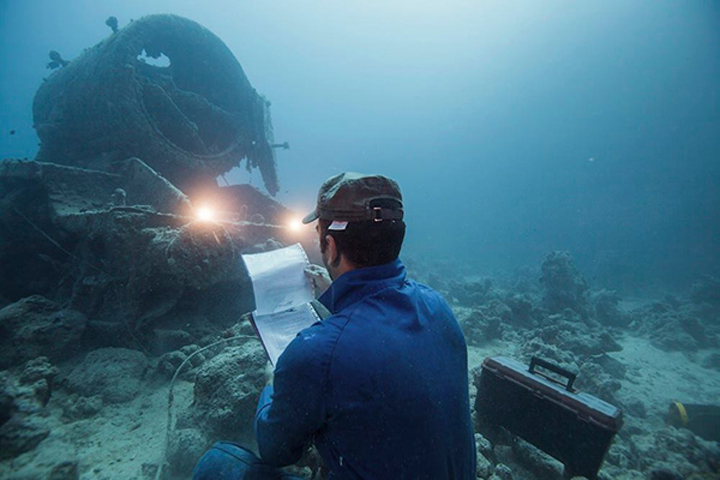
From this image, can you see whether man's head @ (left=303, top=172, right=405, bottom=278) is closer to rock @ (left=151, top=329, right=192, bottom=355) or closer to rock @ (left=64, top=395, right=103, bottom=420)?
rock @ (left=64, top=395, right=103, bottom=420)

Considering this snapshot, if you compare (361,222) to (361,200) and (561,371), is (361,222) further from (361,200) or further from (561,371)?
→ (561,371)

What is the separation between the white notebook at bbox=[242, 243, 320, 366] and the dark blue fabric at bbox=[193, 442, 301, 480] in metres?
0.61

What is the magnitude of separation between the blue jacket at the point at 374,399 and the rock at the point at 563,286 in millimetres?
12268

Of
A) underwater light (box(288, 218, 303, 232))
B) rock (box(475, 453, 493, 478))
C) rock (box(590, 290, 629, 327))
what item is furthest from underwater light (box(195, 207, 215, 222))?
rock (box(590, 290, 629, 327))

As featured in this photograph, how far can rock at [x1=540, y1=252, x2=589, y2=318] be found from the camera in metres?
10.7

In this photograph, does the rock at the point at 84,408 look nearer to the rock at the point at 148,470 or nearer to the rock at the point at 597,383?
the rock at the point at 148,470

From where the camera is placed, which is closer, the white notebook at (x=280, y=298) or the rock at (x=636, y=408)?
the white notebook at (x=280, y=298)

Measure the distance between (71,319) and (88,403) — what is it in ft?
5.36

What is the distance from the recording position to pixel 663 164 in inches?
2032

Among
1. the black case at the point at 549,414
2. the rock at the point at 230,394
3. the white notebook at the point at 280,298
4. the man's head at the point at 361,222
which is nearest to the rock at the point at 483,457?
the black case at the point at 549,414

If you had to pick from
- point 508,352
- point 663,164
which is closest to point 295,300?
point 508,352

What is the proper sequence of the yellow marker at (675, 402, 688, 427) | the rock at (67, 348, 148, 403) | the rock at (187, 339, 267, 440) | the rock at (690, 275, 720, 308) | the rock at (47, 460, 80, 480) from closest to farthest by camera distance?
the rock at (47, 460, 80, 480) → the rock at (187, 339, 267, 440) → the rock at (67, 348, 148, 403) → the yellow marker at (675, 402, 688, 427) → the rock at (690, 275, 720, 308)

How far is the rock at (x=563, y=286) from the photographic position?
10742 millimetres

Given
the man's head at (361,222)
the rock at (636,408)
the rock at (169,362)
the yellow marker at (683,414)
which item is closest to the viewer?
the man's head at (361,222)
